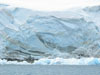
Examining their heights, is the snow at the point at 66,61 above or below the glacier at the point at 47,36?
below

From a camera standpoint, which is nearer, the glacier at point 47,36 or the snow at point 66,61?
the snow at point 66,61

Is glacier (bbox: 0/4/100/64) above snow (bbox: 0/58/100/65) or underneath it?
above

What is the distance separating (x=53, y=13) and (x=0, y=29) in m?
7.86

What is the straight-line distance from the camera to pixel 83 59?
4259 cm

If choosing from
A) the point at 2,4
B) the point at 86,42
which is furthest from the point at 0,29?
the point at 86,42

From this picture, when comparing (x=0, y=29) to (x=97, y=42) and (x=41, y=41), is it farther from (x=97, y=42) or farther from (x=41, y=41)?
(x=97, y=42)

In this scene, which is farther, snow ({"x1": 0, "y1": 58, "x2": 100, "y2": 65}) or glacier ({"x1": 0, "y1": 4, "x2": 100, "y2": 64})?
glacier ({"x1": 0, "y1": 4, "x2": 100, "y2": 64})

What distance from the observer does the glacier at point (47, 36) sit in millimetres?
45344

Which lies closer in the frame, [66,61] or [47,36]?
[66,61]

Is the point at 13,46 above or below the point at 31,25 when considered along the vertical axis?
below

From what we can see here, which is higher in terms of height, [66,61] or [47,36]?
[47,36]

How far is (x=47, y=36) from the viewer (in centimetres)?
4616

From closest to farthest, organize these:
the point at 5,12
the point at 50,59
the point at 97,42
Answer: the point at 50,59, the point at 97,42, the point at 5,12

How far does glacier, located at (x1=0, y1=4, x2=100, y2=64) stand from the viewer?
4534 centimetres
